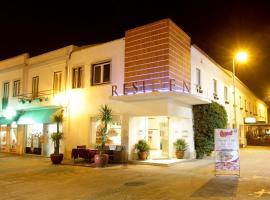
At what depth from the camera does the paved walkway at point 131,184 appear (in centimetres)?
836

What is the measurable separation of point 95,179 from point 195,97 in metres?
7.13

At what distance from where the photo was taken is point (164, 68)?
14898 millimetres

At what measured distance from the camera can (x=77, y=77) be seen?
62.8ft

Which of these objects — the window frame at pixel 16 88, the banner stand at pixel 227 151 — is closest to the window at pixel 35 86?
the window frame at pixel 16 88

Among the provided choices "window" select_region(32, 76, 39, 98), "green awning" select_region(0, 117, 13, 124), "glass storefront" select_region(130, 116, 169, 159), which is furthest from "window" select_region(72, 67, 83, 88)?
"green awning" select_region(0, 117, 13, 124)

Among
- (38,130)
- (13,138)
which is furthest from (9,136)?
(38,130)

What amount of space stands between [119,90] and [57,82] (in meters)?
5.83

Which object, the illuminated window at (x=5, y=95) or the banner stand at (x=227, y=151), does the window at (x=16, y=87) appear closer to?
the illuminated window at (x=5, y=95)

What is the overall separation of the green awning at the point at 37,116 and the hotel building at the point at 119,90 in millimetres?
88

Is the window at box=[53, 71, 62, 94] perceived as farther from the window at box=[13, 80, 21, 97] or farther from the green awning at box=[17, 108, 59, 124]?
the window at box=[13, 80, 21, 97]

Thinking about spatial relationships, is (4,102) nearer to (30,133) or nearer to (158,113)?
(30,133)

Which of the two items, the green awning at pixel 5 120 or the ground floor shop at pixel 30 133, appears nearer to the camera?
the ground floor shop at pixel 30 133

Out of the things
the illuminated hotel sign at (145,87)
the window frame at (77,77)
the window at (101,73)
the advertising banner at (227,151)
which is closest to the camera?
the advertising banner at (227,151)

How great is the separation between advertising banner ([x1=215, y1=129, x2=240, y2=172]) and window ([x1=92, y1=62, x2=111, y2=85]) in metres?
8.25
